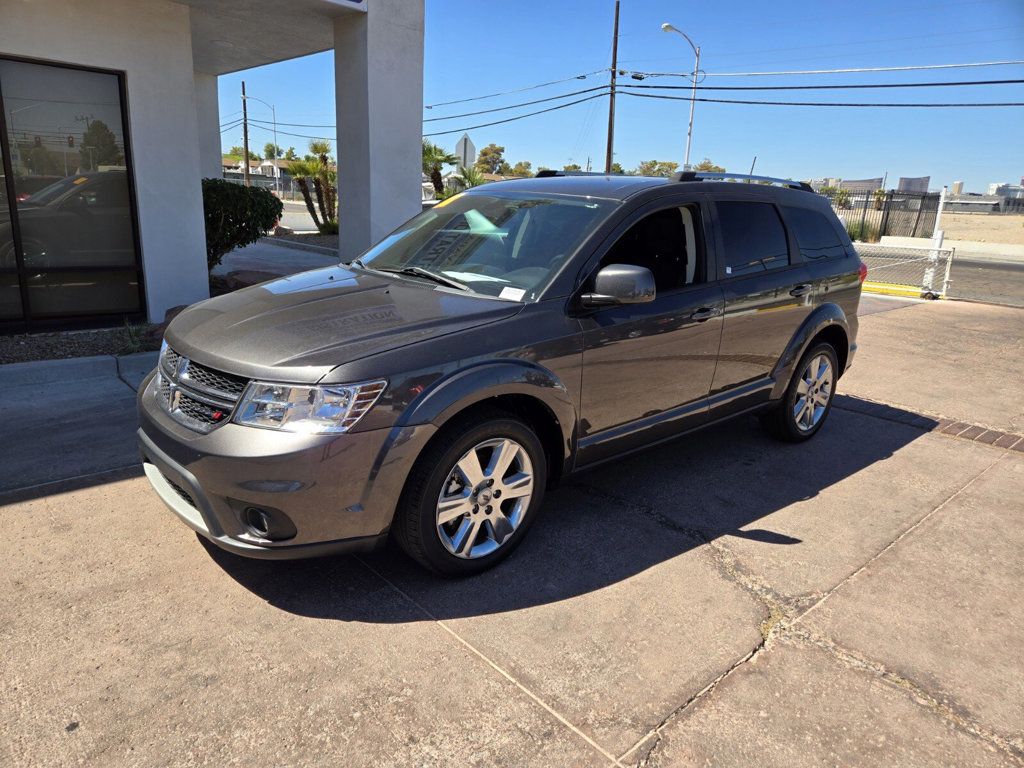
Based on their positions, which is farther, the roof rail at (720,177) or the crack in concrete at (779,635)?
the roof rail at (720,177)

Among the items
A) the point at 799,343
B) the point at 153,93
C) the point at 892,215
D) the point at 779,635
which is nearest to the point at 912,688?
the point at 779,635

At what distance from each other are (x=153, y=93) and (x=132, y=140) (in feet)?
1.86

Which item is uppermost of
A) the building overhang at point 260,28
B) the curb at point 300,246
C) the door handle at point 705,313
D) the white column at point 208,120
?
the building overhang at point 260,28

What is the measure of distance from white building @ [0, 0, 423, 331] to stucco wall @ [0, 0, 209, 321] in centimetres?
1

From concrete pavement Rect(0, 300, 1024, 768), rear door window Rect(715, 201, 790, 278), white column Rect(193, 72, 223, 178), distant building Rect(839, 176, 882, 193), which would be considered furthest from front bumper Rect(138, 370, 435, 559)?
distant building Rect(839, 176, 882, 193)

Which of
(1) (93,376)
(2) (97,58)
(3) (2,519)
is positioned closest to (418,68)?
(2) (97,58)

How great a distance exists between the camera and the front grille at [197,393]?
9.78ft

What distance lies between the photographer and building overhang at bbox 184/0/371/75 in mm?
8250

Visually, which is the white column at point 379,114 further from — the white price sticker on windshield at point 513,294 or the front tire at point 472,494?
the front tire at point 472,494

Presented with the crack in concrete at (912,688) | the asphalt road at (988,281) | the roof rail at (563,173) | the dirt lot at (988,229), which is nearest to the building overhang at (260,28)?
the roof rail at (563,173)

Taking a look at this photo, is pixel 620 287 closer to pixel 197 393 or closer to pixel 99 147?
pixel 197 393

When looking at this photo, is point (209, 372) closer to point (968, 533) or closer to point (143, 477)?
point (143, 477)

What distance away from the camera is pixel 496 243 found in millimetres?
4035

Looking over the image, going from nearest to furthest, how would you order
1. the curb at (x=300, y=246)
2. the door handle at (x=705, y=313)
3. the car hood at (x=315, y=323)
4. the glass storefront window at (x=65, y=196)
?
the car hood at (x=315, y=323) → the door handle at (x=705, y=313) → the glass storefront window at (x=65, y=196) → the curb at (x=300, y=246)
